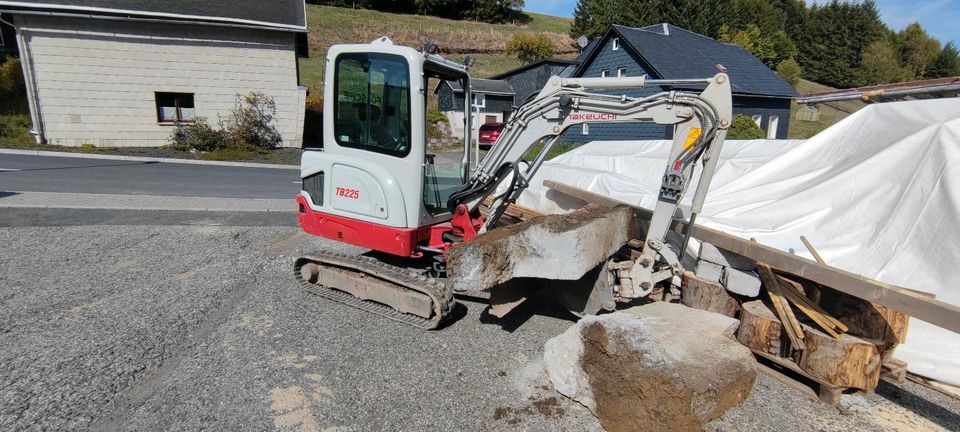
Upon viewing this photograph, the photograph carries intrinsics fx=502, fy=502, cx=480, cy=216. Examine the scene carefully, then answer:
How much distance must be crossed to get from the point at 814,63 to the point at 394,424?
7427 centimetres

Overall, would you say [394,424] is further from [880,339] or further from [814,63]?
[814,63]

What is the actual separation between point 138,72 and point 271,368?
57.4 ft

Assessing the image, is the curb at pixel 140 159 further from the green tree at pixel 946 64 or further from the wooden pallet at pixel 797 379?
the green tree at pixel 946 64

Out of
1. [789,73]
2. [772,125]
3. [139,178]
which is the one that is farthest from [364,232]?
[789,73]

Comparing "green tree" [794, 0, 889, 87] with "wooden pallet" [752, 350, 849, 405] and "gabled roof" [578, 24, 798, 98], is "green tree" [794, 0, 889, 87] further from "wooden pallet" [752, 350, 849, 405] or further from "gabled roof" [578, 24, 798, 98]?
"wooden pallet" [752, 350, 849, 405]

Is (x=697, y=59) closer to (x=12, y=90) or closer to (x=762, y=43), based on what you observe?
(x=12, y=90)

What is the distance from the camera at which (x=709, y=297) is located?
15.3ft

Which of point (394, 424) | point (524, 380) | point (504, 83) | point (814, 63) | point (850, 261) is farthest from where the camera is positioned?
A: point (814, 63)

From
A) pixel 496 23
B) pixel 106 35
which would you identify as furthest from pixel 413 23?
pixel 106 35

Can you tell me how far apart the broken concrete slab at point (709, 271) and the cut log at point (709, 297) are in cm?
6

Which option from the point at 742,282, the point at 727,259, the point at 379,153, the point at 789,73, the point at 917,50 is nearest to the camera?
the point at 742,282

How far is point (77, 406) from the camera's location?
3447 millimetres

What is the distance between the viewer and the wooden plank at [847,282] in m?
3.32

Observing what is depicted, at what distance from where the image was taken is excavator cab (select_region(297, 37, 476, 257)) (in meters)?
4.95
